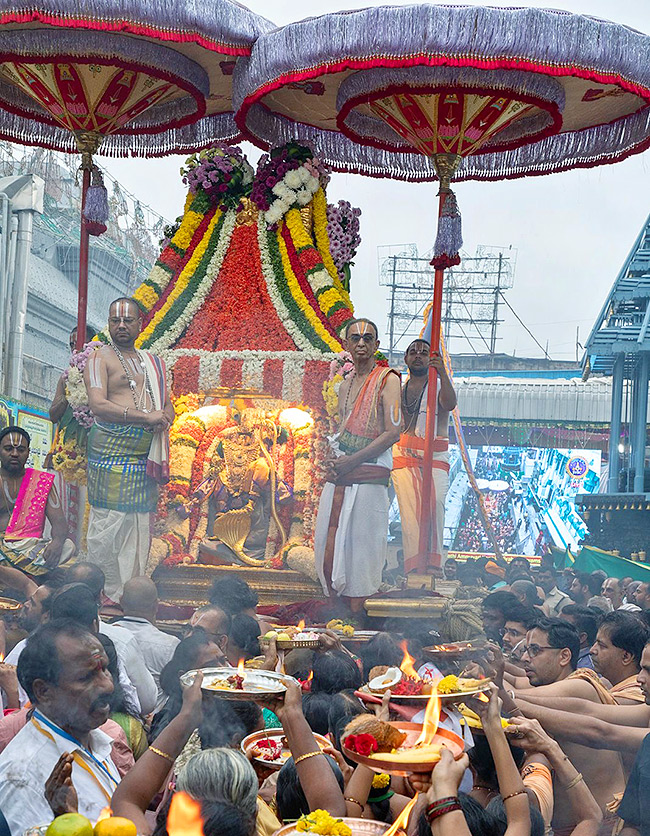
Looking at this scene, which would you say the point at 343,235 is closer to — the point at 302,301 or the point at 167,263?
the point at 302,301

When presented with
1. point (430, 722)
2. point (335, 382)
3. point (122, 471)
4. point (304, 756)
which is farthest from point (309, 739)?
point (335, 382)

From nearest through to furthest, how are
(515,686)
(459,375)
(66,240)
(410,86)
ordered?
1. (515,686)
2. (410,86)
3. (66,240)
4. (459,375)

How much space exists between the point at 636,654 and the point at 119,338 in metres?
5.37

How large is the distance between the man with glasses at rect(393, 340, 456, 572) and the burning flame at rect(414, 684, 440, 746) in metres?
6.18

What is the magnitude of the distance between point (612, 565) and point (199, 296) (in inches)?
284

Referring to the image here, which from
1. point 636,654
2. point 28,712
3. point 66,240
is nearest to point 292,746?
point 28,712

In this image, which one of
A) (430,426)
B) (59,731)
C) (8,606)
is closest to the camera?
(59,731)

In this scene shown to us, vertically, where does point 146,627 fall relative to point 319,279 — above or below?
below

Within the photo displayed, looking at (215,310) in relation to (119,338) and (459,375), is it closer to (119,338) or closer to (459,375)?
(119,338)

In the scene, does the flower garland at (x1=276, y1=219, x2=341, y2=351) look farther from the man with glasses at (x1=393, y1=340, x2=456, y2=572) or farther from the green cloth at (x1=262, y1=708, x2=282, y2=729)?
the green cloth at (x1=262, y1=708, x2=282, y2=729)

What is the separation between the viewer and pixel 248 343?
9836 mm

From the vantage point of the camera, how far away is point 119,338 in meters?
8.89

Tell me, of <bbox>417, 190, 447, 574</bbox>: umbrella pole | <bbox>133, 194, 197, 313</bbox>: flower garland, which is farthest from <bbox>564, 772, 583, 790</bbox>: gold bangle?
<bbox>133, 194, 197, 313</bbox>: flower garland

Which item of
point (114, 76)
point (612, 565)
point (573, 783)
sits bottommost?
point (612, 565)
